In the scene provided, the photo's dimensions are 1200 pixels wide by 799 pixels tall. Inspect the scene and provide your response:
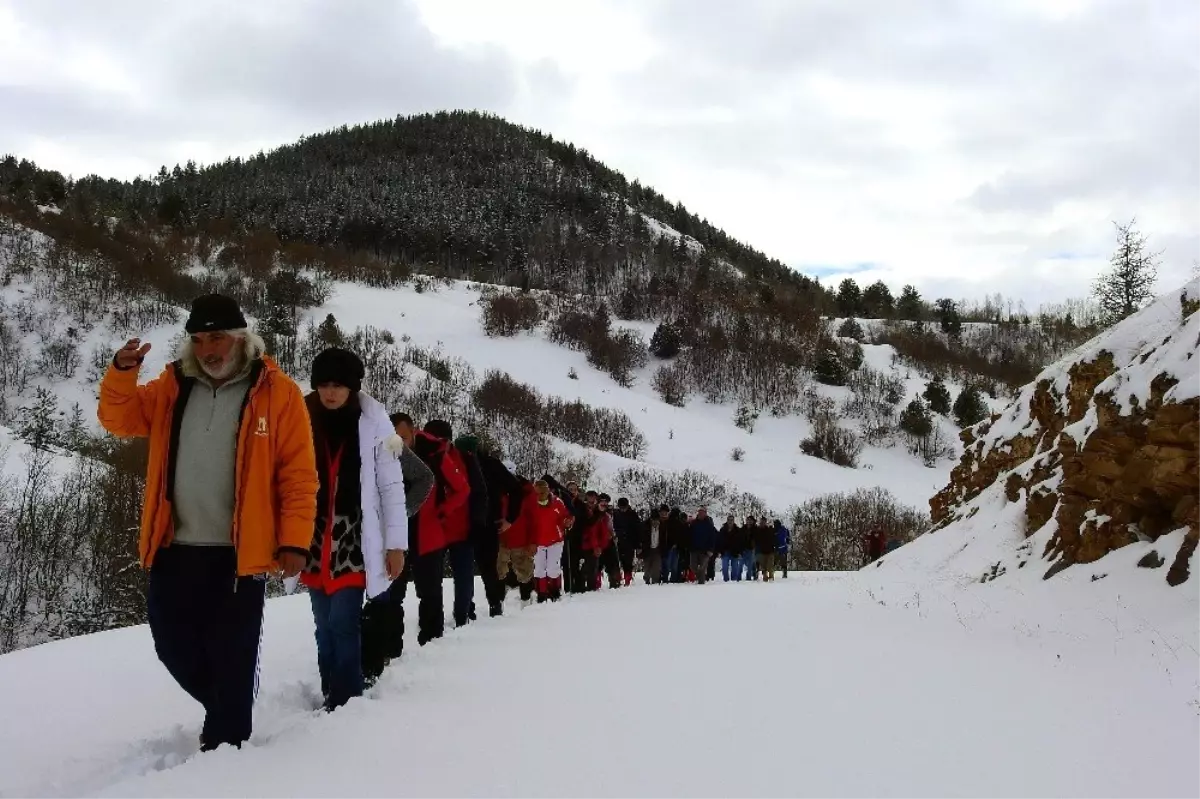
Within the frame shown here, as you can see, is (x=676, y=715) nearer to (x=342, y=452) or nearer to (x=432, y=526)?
(x=342, y=452)

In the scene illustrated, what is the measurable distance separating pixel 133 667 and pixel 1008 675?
5.68 meters

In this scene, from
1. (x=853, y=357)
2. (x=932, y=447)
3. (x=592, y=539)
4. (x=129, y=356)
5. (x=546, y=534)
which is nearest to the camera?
(x=129, y=356)

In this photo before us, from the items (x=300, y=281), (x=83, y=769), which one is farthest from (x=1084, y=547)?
(x=300, y=281)

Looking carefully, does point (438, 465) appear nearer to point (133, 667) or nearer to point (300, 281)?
point (133, 667)

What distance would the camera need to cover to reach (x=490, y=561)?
7.75 m

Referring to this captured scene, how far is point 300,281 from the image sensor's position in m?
57.3

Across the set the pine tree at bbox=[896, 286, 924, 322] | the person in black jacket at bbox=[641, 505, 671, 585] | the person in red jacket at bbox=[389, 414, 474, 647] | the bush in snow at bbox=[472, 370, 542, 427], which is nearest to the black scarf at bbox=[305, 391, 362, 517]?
the person in red jacket at bbox=[389, 414, 474, 647]

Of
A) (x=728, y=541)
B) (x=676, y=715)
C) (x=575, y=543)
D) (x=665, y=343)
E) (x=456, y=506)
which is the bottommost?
(x=728, y=541)

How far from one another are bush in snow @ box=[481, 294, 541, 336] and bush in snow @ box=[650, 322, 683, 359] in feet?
31.5

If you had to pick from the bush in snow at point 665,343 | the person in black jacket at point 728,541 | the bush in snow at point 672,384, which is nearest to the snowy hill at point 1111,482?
the person in black jacket at point 728,541

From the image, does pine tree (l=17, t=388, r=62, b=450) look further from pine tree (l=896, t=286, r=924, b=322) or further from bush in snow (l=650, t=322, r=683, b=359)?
pine tree (l=896, t=286, r=924, b=322)

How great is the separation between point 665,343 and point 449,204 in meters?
53.6

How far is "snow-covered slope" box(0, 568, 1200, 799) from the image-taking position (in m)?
2.91

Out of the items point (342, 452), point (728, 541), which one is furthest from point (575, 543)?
point (342, 452)
